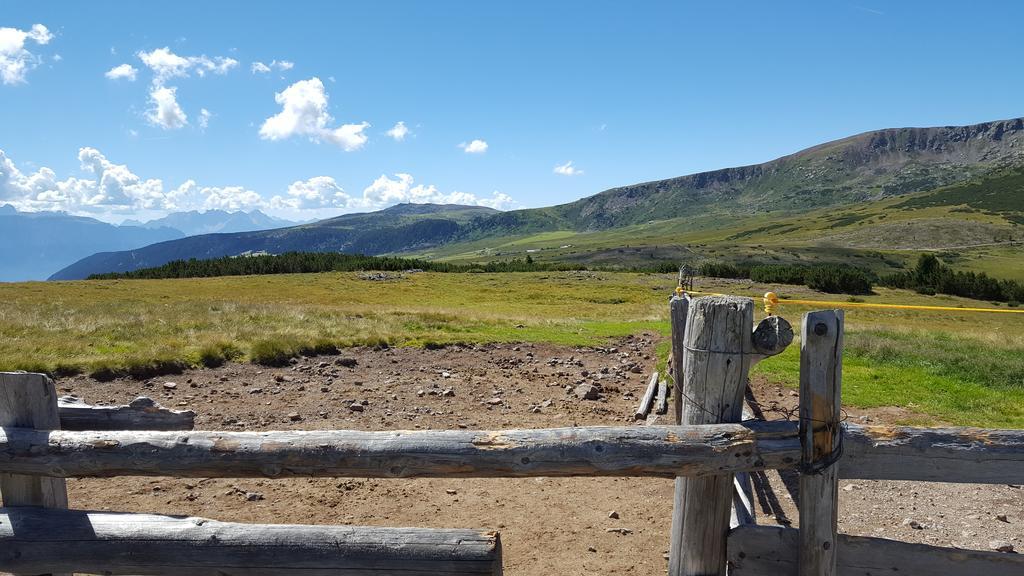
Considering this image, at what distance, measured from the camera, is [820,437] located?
3506 millimetres

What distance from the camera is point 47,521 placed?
370 centimetres

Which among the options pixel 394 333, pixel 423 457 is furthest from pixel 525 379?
pixel 423 457

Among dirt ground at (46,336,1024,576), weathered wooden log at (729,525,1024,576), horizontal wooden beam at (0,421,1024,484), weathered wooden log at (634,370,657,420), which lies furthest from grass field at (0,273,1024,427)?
horizontal wooden beam at (0,421,1024,484)

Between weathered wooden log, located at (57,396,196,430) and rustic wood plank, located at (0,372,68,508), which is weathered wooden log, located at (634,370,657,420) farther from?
rustic wood plank, located at (0,372,68,508)

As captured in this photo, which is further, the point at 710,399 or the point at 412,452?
the point at 710,399

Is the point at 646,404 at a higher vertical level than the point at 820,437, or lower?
lower

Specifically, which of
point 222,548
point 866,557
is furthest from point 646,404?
point 222,548

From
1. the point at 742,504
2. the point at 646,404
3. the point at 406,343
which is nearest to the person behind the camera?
the point at 742,504

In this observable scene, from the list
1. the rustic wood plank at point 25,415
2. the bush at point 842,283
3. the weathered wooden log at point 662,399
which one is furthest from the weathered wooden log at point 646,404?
the bush at point 842,283

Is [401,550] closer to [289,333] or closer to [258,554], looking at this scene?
[258,554]

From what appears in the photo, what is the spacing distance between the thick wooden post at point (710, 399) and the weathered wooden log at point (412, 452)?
21 cm

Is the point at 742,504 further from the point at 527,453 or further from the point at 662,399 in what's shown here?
the point at 662,399

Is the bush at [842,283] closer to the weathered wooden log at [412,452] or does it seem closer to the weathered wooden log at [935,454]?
the weathered wooden log at [935,454]

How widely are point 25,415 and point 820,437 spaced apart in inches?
202
